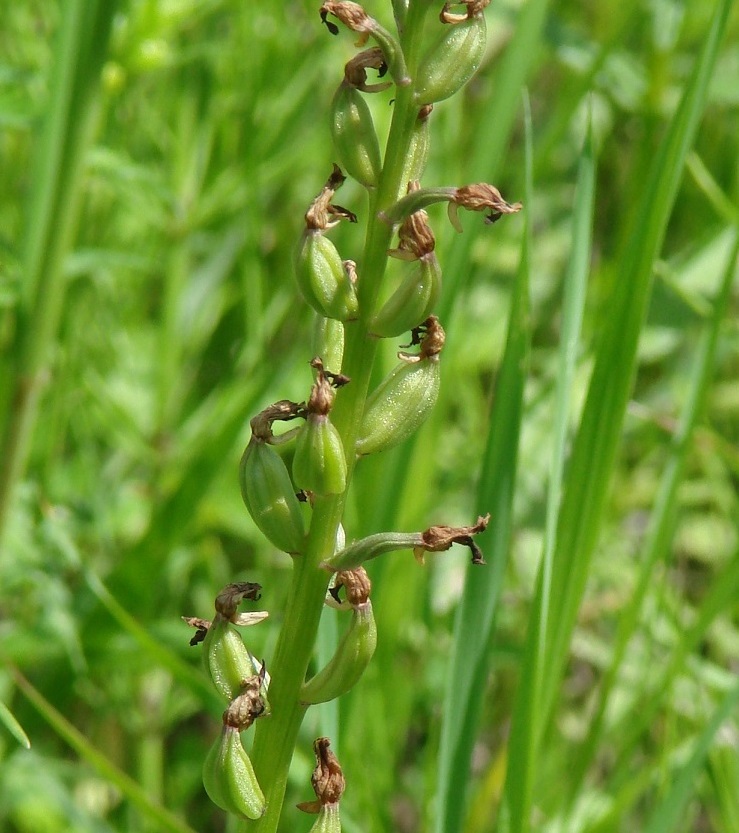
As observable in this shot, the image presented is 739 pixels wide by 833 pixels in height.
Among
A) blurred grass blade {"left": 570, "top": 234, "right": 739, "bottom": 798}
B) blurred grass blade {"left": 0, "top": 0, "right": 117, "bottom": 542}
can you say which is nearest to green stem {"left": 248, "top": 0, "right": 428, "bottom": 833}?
blurred grass blade {"left": 570, "top": 234, "right": 739, "bottom": 798}

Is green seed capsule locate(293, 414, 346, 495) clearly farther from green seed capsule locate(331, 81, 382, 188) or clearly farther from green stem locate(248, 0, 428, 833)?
green seed capsule locate(331, 81, 382, 188)

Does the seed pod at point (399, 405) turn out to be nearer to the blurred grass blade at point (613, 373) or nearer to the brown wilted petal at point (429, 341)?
the brown wilted petal at point (429, 341)

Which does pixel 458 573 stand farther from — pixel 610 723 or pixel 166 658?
pixel 166 658

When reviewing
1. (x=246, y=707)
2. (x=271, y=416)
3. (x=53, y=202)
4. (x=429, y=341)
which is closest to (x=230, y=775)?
(x=246, y=707)

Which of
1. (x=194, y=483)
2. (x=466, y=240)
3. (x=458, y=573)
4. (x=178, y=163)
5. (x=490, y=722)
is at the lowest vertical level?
(x=490, y=722)

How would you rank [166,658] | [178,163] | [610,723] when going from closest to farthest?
[166,658]
[610,723]
[178,163]

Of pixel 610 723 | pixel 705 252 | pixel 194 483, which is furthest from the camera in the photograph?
pixel 705 252

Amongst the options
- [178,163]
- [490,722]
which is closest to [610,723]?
[490,722]

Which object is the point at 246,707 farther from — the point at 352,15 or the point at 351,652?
the point at 352,15
